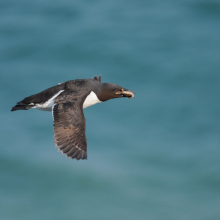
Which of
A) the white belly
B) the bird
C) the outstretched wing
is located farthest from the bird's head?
the outstretched wing

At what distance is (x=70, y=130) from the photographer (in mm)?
10094

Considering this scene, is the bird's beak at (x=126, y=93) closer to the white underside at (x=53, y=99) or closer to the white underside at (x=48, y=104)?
the white underside at (x=53, y=99)

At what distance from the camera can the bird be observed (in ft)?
32.7

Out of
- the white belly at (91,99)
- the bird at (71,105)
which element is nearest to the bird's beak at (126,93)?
the bird at (71,105)

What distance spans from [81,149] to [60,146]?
18.6 inches

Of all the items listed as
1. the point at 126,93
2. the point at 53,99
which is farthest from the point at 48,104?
the point at 126,93

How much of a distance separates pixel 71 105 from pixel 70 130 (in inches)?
26.8

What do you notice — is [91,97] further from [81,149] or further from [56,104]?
[81,149]

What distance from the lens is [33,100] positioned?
1138cm

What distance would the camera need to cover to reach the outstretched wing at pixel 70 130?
390 inches

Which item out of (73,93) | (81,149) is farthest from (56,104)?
(81,149)

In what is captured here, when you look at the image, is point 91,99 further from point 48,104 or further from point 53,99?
point 48,104

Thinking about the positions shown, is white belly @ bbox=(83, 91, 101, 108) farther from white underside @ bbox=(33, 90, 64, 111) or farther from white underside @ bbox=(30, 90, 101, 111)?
white underside @ bbox=(33, 90, 64, 111)

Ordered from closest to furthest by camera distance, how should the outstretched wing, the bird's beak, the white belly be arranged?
the outstretched wing, the white belly, the bird's beak
